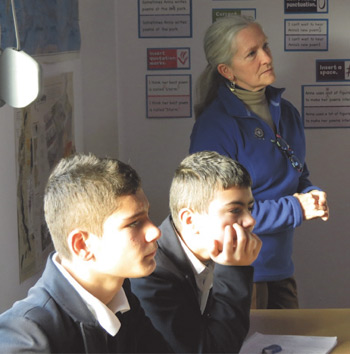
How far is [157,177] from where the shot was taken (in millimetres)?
3785

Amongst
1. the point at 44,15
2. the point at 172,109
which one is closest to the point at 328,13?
the point at 172,109

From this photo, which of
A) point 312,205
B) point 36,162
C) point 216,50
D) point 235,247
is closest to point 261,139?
point 312,205

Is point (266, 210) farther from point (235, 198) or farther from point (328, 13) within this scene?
point (328, 13)

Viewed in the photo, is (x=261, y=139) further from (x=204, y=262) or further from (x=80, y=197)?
(x=80, y=197)

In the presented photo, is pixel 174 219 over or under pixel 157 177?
over

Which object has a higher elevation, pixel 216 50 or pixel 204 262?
pixel 216 50

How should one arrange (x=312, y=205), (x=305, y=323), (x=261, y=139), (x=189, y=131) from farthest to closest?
(x=189, y=131), (x=261, y=139), (x=312, y=205), (x=305, y=323)

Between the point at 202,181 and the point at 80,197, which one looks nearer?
the point at 80,197

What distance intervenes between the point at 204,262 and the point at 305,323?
0.35 meters

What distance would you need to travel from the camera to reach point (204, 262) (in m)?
1.79

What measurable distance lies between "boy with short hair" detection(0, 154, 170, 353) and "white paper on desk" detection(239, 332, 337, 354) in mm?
486

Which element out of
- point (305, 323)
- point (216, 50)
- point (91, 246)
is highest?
point (216, 50)

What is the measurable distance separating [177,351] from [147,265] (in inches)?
14.9

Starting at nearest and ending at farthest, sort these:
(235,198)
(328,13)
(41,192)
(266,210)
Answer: (235,198), (41,192), (266,210), (328,13)
